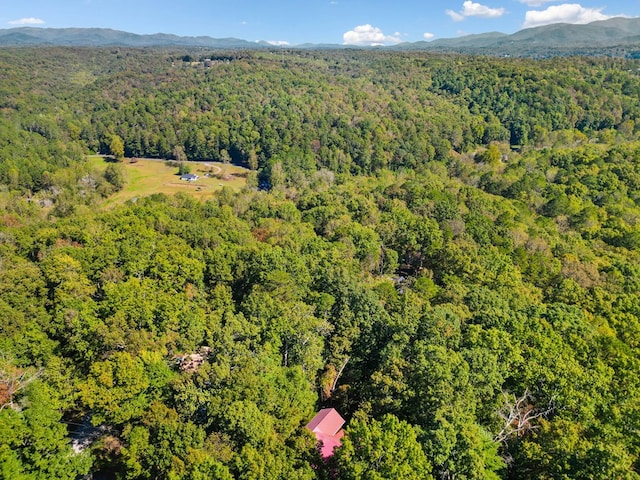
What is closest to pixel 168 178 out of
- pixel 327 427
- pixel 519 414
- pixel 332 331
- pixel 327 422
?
pixel 332 331

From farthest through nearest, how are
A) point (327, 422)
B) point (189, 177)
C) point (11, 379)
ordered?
A: point (189, 177) → point (327, 422) → point (11, 379)

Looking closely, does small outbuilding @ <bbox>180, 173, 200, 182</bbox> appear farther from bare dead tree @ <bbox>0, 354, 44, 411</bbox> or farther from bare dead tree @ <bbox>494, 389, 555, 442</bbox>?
bare dead tree @ <bbox>494, 389, 555, 442</bbox>

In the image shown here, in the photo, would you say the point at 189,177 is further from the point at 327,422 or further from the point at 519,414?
the point at 519,414

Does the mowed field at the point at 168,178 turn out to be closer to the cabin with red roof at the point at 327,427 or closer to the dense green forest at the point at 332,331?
the dense green forest at the point at 332,331

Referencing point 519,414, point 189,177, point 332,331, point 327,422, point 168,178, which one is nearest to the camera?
point 519,414

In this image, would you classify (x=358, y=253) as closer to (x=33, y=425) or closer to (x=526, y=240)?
(x=526, y=240)

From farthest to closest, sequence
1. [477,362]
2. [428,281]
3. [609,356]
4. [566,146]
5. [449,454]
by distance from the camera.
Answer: [566,146], [428,281], [609,356], [477,362], [449,454]

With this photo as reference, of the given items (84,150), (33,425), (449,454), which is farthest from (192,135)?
(449,454)
